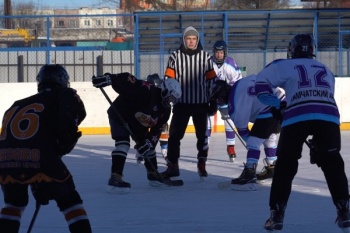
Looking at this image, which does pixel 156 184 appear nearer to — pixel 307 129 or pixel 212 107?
pixel 212 107

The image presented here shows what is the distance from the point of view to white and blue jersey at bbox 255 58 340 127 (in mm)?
5102

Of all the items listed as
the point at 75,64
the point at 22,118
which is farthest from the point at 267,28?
the point at 22,118

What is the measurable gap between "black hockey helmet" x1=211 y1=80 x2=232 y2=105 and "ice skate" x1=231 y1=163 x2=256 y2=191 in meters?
0.67

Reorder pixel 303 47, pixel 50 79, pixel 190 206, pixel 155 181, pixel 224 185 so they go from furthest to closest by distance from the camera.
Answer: pixel 155 181 → pixel 224 185 → pixel 190 206 → pixel 303 47 → pixel 50 79

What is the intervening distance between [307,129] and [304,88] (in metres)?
0.26

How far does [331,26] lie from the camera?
19.3 metres

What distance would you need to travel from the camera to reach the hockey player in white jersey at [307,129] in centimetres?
511

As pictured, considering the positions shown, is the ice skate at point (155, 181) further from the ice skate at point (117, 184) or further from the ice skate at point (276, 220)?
the ice skate at point (276, 220)

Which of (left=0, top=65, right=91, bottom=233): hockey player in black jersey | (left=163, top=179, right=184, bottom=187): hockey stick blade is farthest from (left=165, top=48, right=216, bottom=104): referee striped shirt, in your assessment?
(left=0, top=65, right=91, bottom=233): hockey player in black jersey

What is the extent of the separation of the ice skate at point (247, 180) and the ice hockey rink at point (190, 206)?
6 centimetres

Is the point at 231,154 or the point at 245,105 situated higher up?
the point at 245,105

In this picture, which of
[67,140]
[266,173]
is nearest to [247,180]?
[266,173]

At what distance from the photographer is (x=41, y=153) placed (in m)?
4.21

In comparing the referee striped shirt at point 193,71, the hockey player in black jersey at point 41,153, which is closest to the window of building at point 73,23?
the referee striped shirt at point 193,71
